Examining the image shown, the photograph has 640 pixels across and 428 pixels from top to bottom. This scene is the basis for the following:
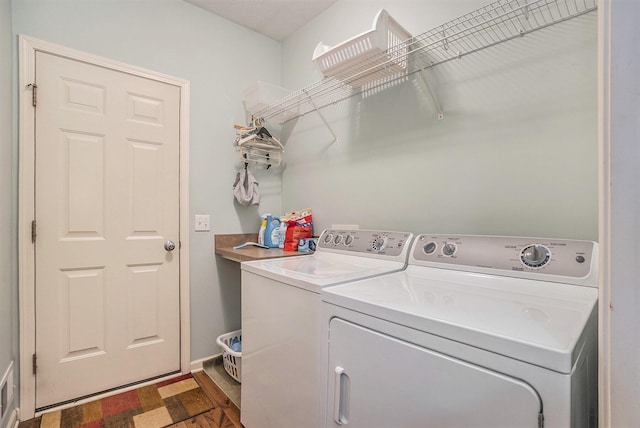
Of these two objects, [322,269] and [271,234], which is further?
[271,234]

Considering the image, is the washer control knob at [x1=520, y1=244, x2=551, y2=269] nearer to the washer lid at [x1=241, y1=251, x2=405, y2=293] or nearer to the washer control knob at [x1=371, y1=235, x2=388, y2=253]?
the washer lid at [x1=241, y1=251, x2=405, y2=293]

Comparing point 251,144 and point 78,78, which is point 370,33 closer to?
point 251,144

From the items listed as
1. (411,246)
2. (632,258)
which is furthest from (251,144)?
(632,258)

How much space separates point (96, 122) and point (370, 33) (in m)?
1.71

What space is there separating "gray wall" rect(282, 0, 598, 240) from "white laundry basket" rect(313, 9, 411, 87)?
7.0 inches

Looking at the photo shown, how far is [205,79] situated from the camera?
2.24 metres

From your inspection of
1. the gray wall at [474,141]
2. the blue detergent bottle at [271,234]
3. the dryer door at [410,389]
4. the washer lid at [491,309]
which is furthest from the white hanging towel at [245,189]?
the dryer door at [410,389]

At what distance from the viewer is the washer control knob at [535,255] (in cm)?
104

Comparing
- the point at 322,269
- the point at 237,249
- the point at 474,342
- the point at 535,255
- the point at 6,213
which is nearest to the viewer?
the point at 474,342

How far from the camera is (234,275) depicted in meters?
2.39

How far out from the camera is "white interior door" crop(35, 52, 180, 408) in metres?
1.70

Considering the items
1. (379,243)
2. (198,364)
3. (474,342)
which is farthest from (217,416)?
(474,342)

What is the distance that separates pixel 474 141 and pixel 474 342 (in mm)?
1053

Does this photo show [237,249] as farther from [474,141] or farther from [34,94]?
[474,141]
